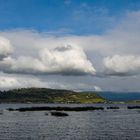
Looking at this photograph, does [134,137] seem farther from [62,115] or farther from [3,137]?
[62,115]

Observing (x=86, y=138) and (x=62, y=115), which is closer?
(x=86, y=138)

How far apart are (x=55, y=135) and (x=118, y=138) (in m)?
16.2

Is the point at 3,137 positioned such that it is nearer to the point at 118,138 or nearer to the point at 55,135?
the point at 55,135

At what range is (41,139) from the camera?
8331cm

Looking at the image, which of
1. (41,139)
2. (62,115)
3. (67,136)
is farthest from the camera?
(62,115)

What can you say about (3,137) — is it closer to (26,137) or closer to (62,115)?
(26,137)

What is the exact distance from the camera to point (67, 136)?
→ 89.2 metres

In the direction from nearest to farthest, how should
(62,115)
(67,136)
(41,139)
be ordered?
(41,139) < (67,136) < (62,115)

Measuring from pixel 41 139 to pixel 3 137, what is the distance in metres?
10.5

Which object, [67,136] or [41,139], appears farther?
[67,136]

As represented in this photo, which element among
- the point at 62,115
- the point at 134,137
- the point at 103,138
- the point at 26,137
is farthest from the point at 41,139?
the point at 62,115

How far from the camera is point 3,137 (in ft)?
290

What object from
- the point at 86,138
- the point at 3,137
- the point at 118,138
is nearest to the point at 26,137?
the point at 3,137

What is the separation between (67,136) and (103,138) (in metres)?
9.24
